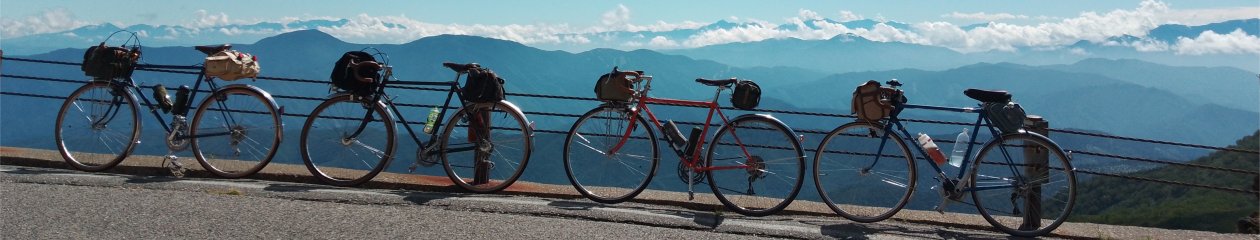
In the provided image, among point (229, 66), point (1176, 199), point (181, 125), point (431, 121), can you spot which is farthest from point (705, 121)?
point (1176, 199)

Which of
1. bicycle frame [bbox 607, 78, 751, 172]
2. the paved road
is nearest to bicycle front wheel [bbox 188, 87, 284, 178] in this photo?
the paved road

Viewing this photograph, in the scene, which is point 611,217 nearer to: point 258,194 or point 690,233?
point 690,233

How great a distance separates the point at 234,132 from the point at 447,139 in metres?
1.72

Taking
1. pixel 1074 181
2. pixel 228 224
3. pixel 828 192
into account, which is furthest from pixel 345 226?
pixel 1074 181

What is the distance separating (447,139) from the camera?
23.2ft

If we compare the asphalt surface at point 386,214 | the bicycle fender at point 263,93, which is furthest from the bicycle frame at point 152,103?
the asphalt surface at point 386,214

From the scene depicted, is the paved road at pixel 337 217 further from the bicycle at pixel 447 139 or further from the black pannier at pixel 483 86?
the black pannier at pixel 483 86

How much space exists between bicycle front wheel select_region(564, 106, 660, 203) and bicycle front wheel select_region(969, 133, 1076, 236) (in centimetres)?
203

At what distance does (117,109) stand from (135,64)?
38cm

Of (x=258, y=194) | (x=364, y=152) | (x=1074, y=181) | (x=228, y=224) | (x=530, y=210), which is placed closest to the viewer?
(x=228, y=224)

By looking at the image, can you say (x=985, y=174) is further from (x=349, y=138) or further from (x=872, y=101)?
(x=349, y=138)

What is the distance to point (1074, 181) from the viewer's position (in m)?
5.77

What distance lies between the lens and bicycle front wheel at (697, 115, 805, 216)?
6375 mm

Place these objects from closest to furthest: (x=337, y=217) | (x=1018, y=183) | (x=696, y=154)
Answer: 1. (x=337, y=217)
2. (x=1018, y=183)
3. (x=696, y=154)
